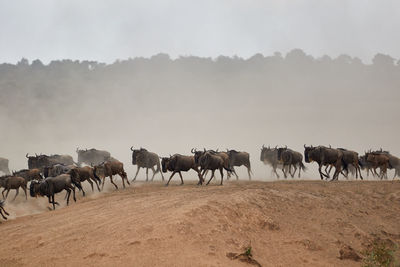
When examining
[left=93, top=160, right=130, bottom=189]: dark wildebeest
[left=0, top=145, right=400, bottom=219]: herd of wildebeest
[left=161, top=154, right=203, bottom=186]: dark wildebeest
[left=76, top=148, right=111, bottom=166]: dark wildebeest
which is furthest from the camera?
[left=76, top=148, right=111, bottom=166]: dark wildebeest

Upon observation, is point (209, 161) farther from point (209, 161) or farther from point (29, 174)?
A: point (29, 174)

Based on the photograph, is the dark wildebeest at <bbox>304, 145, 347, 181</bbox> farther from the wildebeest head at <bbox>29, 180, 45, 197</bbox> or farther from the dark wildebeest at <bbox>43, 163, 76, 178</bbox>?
the wildebeest head at <bbox>29, 180, 45, 197</bbox>

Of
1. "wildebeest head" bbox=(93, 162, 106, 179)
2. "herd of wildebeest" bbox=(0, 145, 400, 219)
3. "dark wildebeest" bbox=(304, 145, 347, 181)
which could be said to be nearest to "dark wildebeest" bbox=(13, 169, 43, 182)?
"herd of wildebeest" bbox=(0, 145, 400, 219)

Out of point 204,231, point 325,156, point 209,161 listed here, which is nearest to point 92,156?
point 209,161

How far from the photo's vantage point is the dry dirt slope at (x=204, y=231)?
1074cm

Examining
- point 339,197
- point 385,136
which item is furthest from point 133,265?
point 385,136

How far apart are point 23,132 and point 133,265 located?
90166 mm

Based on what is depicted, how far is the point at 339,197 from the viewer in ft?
60.1

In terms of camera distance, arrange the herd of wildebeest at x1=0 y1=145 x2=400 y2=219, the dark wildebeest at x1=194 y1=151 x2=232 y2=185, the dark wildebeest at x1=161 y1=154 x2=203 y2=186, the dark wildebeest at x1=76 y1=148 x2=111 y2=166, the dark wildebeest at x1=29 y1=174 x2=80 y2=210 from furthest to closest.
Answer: the dark wildebeest at x1=76 y1=148 x2=111 y2=166 → the dark wildebeest at x1=161 y1=154 x2=203 y2=186 → the dark wildebeest at x1=194 y1=151 x2=232 y2=185 → the herd of wildebeest at x1=0 y1=145 x2=400 y2=219 → the dark wildebeest at x1=29 y1=174 x2=80 y2=210

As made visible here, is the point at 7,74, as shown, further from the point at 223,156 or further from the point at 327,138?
the point at 223,156

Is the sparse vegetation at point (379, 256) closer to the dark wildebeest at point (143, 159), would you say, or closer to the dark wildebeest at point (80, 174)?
the dark wildebeest at point (80, 174)

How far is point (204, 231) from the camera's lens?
39.1 ft

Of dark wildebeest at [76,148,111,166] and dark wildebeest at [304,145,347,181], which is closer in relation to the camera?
dark wildebeest at [304,145,347,181]

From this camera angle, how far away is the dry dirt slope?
35.2 feet
